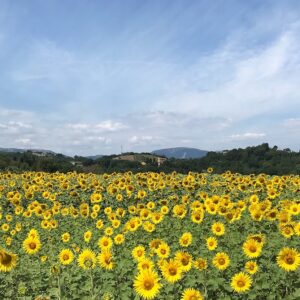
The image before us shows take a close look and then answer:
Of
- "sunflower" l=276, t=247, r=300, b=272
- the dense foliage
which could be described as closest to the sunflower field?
"sunflower" l=276, t=247, r=300, b=272

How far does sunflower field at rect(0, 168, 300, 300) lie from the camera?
6.90 meters

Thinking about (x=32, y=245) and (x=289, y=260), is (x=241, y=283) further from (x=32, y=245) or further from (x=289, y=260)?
(x=32, y=245)

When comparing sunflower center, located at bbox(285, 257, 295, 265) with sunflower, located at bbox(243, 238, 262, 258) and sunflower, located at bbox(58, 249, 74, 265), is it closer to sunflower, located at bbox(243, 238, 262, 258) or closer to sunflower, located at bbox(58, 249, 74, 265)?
sunflower, located at bbox(243, 238, 262, 258)

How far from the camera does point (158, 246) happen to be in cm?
790

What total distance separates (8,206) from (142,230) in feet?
26.6

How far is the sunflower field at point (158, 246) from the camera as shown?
22.6 feet

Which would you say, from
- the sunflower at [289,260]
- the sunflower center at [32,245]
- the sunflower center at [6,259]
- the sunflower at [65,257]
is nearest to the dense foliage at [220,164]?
the sunflower center at [32,245]

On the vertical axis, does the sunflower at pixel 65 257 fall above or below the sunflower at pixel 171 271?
below

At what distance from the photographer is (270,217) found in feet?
35.1

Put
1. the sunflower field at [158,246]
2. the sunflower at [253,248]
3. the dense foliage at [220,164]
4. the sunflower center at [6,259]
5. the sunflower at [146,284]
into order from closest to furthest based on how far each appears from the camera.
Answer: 1. the sunflower at [146,284]
2. the sunflower center at [6,259]
3. the sunflower field at [158,246]
4. the sunflower at [253,248]
5. the dense foliage at [220,164]

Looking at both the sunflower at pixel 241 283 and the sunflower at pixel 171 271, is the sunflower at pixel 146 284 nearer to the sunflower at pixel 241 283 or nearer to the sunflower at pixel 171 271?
the sunflower at pixel 171 271

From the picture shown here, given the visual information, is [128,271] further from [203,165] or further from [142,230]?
[203,165]

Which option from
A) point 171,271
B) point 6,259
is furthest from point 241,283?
point 6,259

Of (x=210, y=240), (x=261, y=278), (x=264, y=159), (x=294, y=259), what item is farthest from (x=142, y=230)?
(x=264, y=159)
